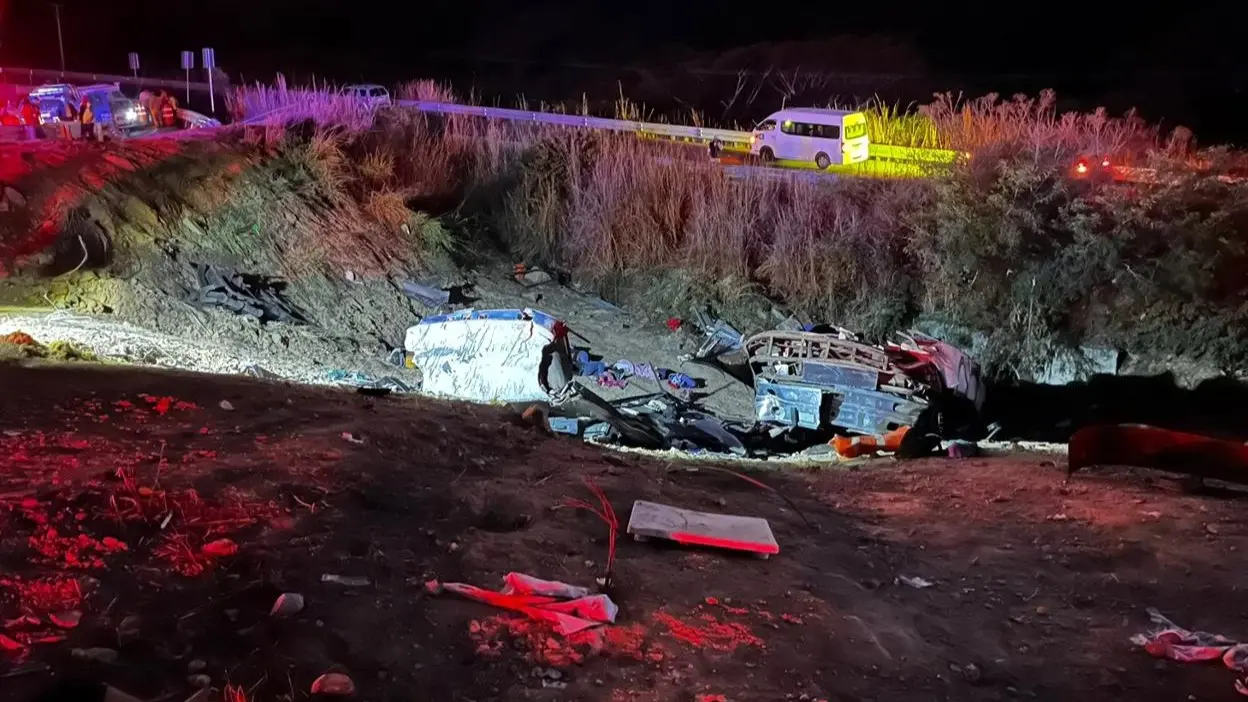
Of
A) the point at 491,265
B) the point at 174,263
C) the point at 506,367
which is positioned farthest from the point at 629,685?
the point at 491,265

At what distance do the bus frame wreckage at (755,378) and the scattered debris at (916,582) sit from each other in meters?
5.77

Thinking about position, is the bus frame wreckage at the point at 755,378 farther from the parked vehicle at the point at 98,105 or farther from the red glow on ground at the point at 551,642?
the parked vehicle at the point at 98,105

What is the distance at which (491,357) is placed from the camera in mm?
12180

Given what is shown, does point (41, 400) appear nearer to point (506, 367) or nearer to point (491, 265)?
point (506, 367)

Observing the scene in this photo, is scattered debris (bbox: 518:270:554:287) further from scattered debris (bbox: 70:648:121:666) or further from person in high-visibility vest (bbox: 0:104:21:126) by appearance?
scattered debris (bbox: 70:648:121:666)

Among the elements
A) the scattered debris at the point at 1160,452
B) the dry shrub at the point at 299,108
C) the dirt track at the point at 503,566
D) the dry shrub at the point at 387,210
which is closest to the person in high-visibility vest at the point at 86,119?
the dry shrub at the point at 299,108

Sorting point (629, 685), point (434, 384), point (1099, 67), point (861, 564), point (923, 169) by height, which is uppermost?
point (1099, 67)

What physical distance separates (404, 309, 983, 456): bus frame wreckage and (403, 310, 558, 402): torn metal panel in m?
0.01

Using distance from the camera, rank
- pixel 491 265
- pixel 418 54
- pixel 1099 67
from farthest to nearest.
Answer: pixel 418 54, pixel 1099 67, pixel 491 265

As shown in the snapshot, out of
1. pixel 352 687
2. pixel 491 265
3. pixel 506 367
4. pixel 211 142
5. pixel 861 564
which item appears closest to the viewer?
pixel 352 687

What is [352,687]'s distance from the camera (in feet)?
12.4

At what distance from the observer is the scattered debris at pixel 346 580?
4.59 m

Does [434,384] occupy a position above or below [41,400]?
below

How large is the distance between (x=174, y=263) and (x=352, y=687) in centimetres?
1194
